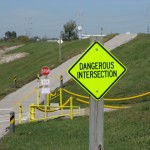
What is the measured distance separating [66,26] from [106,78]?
11147cm

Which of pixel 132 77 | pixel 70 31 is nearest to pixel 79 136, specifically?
pixel 132 77

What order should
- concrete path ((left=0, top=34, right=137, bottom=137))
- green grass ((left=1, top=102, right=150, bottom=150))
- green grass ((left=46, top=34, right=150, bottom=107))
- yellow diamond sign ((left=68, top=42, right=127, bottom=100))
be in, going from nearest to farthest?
yellow diamond sign ((left=68, top=42, right=127, bottom=100)), green grass ((left=1, top=102, right=150, bottom=150)), concrete path ((left=0, top=34, right=137, bottom=137)), green grass ((left=46, top=34, right=150, bottom=107))

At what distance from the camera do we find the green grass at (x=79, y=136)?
11438 mm

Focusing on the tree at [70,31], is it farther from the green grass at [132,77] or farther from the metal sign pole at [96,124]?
the metal sign pole at [96,124]

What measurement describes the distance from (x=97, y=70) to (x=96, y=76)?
0.08 m

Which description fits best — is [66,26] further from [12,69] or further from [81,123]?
[81,123]

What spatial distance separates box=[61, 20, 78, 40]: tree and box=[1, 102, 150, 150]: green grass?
330 ft

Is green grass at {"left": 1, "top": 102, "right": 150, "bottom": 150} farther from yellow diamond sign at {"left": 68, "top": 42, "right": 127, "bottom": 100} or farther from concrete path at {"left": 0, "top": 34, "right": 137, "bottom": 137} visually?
concrete path at {"left": 0, "top": 34, "right": 137, "bottom": 137}

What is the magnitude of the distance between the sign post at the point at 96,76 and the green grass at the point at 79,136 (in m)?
3.87

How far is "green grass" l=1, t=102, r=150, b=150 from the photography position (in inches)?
450

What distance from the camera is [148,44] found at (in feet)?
159

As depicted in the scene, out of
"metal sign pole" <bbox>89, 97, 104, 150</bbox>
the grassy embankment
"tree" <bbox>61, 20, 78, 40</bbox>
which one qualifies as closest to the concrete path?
the grassy embankment

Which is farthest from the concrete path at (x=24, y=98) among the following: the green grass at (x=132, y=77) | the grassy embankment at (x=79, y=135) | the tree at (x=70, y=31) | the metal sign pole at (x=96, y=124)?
the tree at (x=70, y=31)

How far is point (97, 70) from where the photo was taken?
260 inches
